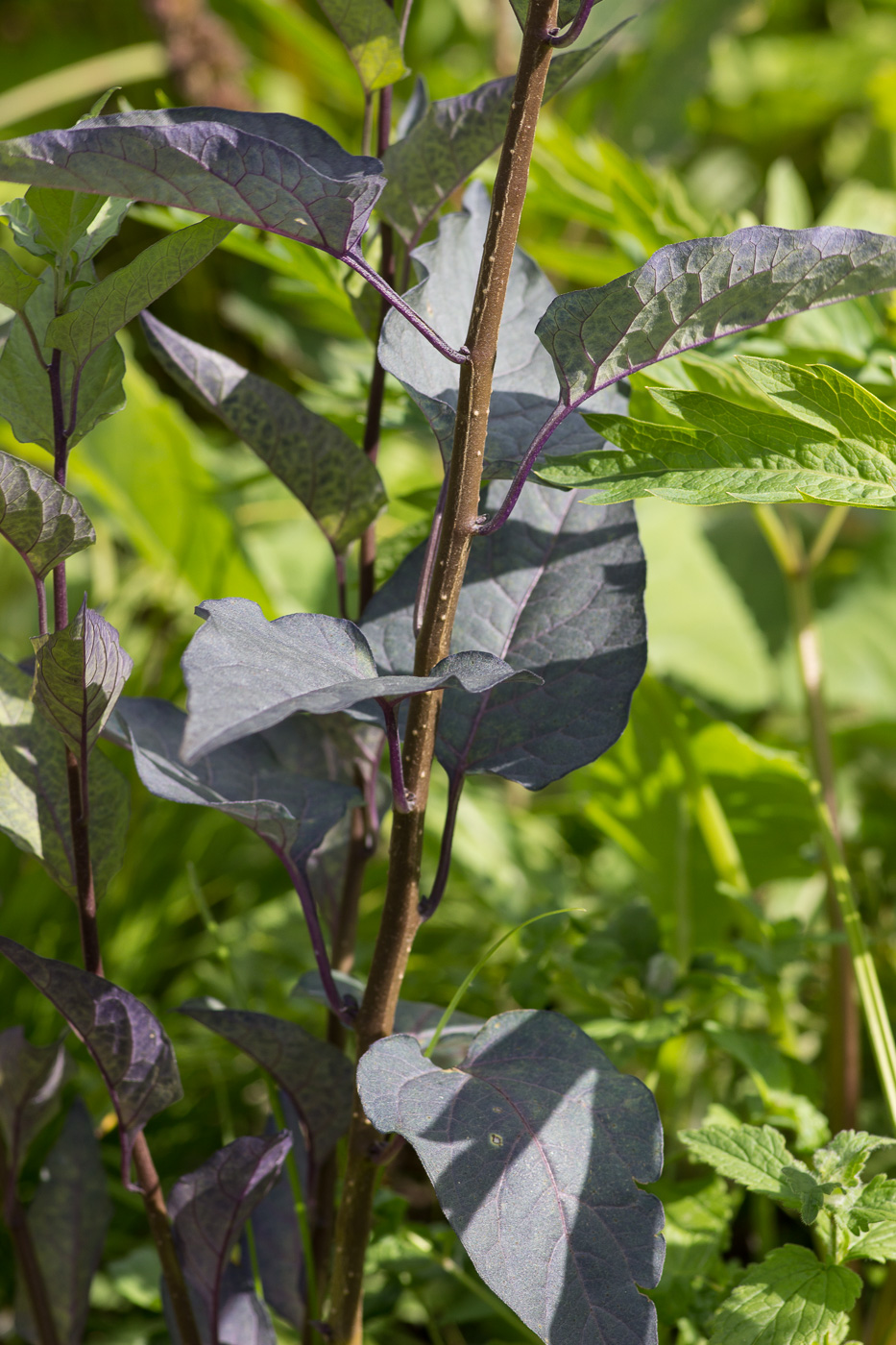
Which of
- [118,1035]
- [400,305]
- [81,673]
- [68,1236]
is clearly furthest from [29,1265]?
[400,305]

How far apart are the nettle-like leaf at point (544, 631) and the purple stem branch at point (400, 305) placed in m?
0.10

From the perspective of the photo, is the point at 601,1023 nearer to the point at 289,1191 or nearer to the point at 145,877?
the point at 289,1191

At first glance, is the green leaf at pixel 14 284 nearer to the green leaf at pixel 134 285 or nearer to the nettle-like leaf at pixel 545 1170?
the green leaf at pixel 134 285

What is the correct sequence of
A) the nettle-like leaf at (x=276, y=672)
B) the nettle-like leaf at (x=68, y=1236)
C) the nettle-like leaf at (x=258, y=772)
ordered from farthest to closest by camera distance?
the nettle-like leaf at (x=68, y=1236) < the nettle-like leaf at (x=258, y=772) < the nettle-like leaf at (x=276, y=672)

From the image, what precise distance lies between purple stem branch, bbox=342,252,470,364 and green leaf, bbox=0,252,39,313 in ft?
0.31

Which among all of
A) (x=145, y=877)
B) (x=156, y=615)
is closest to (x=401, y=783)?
(x=145, y=877)

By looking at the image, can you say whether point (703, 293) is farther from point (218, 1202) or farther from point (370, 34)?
point (218, 1202)

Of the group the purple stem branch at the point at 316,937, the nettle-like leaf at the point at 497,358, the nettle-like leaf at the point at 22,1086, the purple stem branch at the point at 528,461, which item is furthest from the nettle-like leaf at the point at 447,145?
the nettle-like leaf at the point at 22,1086

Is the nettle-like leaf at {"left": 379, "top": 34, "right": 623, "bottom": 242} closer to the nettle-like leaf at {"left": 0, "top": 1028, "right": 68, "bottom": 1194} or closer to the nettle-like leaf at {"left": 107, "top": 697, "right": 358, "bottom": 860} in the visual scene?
the nettle-like leaf at {"left": 107, "top": 697, "right": 358, "bottom": 860}

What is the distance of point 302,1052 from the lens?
0.39m

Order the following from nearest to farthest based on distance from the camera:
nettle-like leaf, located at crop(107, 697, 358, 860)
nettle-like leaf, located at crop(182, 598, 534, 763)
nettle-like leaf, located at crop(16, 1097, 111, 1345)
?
nettle-like leaf, located at crop(182, 598, 534, 763) < nettle-like leaf, located at crop(107, 697, 358, 860) < nettle-like leaf, located at crop(16, 1097, 111, 1345)

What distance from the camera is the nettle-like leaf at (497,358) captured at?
315mm

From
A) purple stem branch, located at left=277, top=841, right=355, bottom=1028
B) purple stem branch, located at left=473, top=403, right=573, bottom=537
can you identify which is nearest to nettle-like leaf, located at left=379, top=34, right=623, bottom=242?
purple stem branch, located at left=473, top=403, right=573, bottom=537

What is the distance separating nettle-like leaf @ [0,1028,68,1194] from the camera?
0.41 metres
